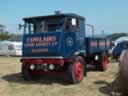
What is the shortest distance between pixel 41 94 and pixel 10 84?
2558 mm

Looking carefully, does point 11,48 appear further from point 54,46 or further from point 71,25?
point 54,46

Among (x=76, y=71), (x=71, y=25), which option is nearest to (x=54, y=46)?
(x=71, y=25)

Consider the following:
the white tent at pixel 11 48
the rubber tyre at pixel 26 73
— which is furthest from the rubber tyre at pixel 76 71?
the white tent at pixel 11 48

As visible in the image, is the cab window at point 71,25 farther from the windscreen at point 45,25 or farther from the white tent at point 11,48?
the white tent at point 11,48

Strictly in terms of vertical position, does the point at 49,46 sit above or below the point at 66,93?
above

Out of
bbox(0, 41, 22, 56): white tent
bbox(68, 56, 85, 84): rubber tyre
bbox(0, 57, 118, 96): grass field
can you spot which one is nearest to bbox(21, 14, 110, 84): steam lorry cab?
bbox(68, 56, 85, 84): rubber tyre

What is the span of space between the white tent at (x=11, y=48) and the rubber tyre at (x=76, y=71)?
75.2 feet

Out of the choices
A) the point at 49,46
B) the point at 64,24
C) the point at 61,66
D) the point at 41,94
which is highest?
the point at 64,24

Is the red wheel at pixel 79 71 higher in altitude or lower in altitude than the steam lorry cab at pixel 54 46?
lower

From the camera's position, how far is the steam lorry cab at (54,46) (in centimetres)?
1204

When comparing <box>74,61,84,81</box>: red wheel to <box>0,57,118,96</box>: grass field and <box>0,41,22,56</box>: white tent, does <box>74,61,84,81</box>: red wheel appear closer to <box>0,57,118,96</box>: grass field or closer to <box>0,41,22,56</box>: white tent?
<box>0,57,118,96</box>: grass field

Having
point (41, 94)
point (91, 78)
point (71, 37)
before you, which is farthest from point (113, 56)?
point (41, 94)

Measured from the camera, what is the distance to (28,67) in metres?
13.1

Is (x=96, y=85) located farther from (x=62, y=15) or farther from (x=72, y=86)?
(x=62, y=15)
